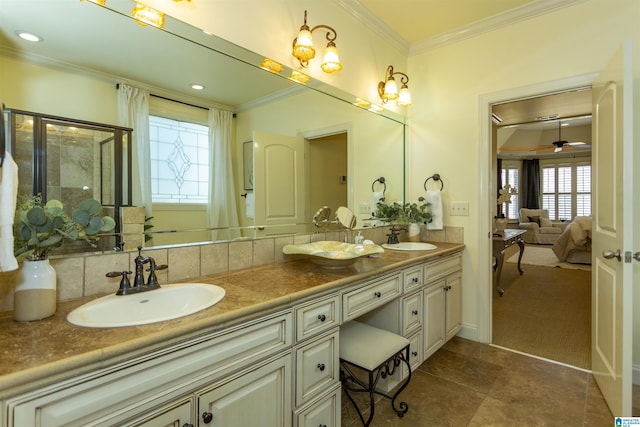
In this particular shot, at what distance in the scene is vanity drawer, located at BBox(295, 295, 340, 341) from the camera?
46.9 inches

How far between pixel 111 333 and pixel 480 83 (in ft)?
9.64

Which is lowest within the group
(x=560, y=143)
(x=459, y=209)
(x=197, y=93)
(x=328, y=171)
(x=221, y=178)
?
(x=459, y=209)

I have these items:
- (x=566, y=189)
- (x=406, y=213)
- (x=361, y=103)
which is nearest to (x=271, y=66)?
(x=361, y=103)

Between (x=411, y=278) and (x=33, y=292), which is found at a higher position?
(x=33, y=292)

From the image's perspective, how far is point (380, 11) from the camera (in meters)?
2.35

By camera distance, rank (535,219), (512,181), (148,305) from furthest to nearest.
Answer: (512,181) → (535,219) → (148,305)

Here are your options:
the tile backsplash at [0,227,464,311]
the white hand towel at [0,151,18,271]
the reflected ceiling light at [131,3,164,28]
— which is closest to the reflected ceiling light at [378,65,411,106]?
the tile backsplash at [0,227,464,311]

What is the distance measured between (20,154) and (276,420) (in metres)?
1.27

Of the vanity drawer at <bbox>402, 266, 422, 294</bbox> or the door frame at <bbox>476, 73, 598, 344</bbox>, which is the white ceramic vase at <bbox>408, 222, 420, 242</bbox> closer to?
the door frame at <bbox>476, 73, 598, 344</bbox>

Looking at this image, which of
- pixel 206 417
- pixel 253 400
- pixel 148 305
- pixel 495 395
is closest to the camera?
pixel 206 417

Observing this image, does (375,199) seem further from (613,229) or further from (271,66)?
(613,229)

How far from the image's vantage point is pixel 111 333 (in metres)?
0.81

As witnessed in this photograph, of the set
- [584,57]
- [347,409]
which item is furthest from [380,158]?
[347,409]

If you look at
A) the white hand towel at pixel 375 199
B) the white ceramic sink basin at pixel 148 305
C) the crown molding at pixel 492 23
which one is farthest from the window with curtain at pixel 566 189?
the white ceramic sink basin at pixel 148 305
